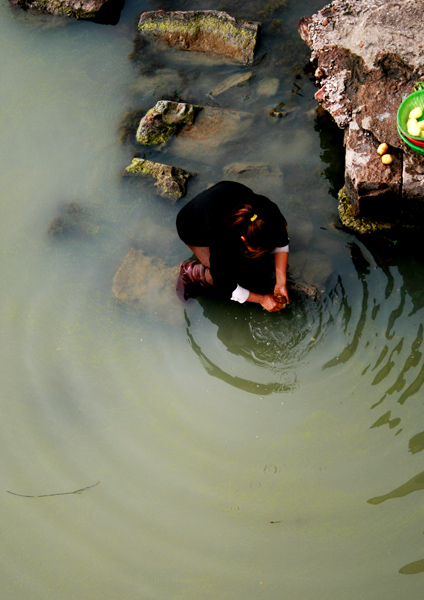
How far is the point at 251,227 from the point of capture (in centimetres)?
263

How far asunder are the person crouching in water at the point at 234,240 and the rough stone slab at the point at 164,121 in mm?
1472

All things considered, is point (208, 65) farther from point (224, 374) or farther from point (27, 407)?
point (27, 407)

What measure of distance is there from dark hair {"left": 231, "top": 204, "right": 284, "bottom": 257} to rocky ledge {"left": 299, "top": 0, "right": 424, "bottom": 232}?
1.30 metres

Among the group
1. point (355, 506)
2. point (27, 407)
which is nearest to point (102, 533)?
point (27, 407)

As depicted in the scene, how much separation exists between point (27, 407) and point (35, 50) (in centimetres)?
362

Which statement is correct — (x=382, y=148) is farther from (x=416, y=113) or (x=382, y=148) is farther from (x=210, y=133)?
(x=210, y=133)

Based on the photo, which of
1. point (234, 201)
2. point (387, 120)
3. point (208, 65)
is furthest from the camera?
point (208, 65)

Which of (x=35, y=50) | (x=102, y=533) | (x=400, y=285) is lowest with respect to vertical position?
(x=102, y=533)

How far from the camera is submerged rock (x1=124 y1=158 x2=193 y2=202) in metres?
4.23

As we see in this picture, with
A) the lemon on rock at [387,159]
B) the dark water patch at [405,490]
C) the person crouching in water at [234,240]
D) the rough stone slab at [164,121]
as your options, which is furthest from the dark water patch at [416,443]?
the rough stone slab at [164,121]

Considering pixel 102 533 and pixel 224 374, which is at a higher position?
pixel 224 374

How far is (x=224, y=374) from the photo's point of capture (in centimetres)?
379

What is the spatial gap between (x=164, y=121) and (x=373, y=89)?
6.16 ft

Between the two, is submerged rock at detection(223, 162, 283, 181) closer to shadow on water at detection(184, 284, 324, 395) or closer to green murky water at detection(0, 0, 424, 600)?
green murky water at detection(0, 0, 424, 600)
